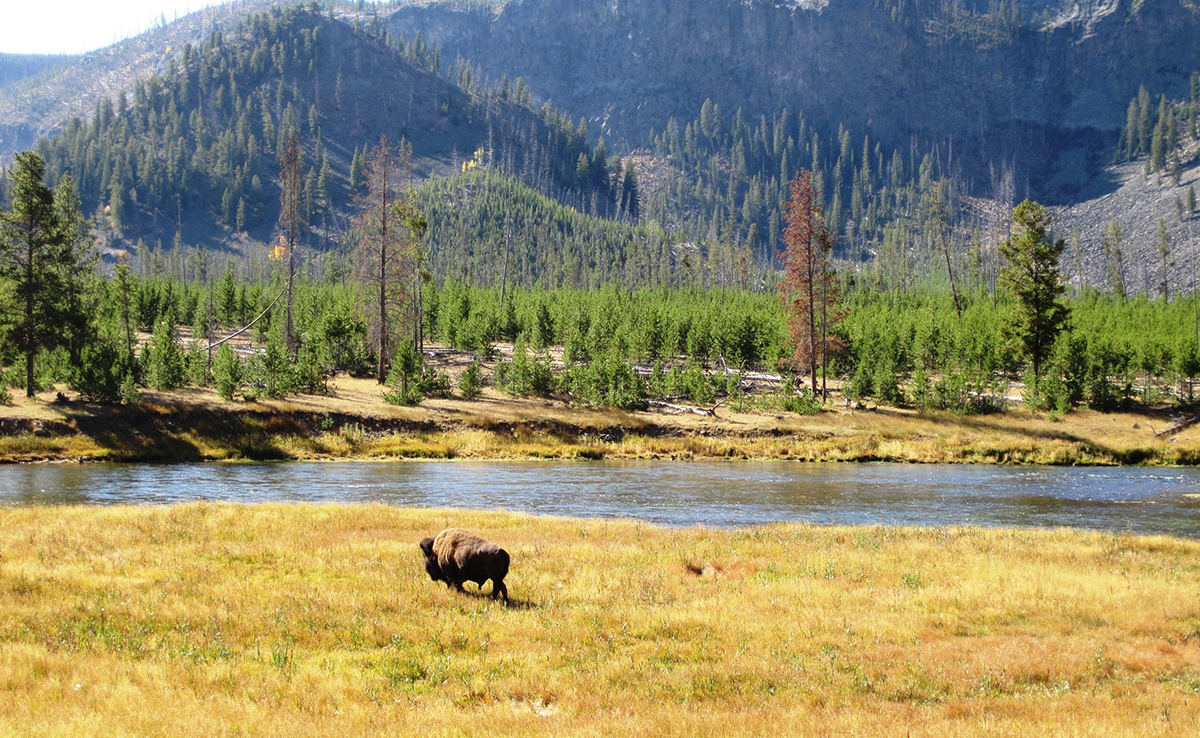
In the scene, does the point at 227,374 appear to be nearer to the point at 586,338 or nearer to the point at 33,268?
the point at 33,268

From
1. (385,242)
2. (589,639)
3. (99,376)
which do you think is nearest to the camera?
(589,639)

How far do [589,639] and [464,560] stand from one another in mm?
3767

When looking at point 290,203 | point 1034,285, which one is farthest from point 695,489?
point 1034,285

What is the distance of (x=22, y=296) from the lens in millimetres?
51906

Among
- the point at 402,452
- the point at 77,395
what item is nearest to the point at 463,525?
the point at 402,452

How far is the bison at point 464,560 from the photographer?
1650cm

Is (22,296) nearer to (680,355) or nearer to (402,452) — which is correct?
(402,452)

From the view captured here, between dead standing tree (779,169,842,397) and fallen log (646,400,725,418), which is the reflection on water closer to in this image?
fallen log (646,400,725,418)

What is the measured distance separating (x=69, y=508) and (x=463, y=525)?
13673 mm

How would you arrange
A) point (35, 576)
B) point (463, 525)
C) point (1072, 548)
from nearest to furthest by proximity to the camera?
point (35, 576) → point (1072, 548) → point (463, 525)

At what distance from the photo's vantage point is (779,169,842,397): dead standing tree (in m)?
67.5

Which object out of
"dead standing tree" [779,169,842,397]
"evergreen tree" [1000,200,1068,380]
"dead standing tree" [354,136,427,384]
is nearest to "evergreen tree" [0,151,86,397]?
"dead standing tree" [354,136,427,384]

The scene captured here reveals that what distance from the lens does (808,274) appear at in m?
69.2

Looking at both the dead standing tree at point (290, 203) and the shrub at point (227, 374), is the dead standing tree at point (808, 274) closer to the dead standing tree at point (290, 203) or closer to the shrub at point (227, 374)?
the dead standing tree at point (290, 203)
